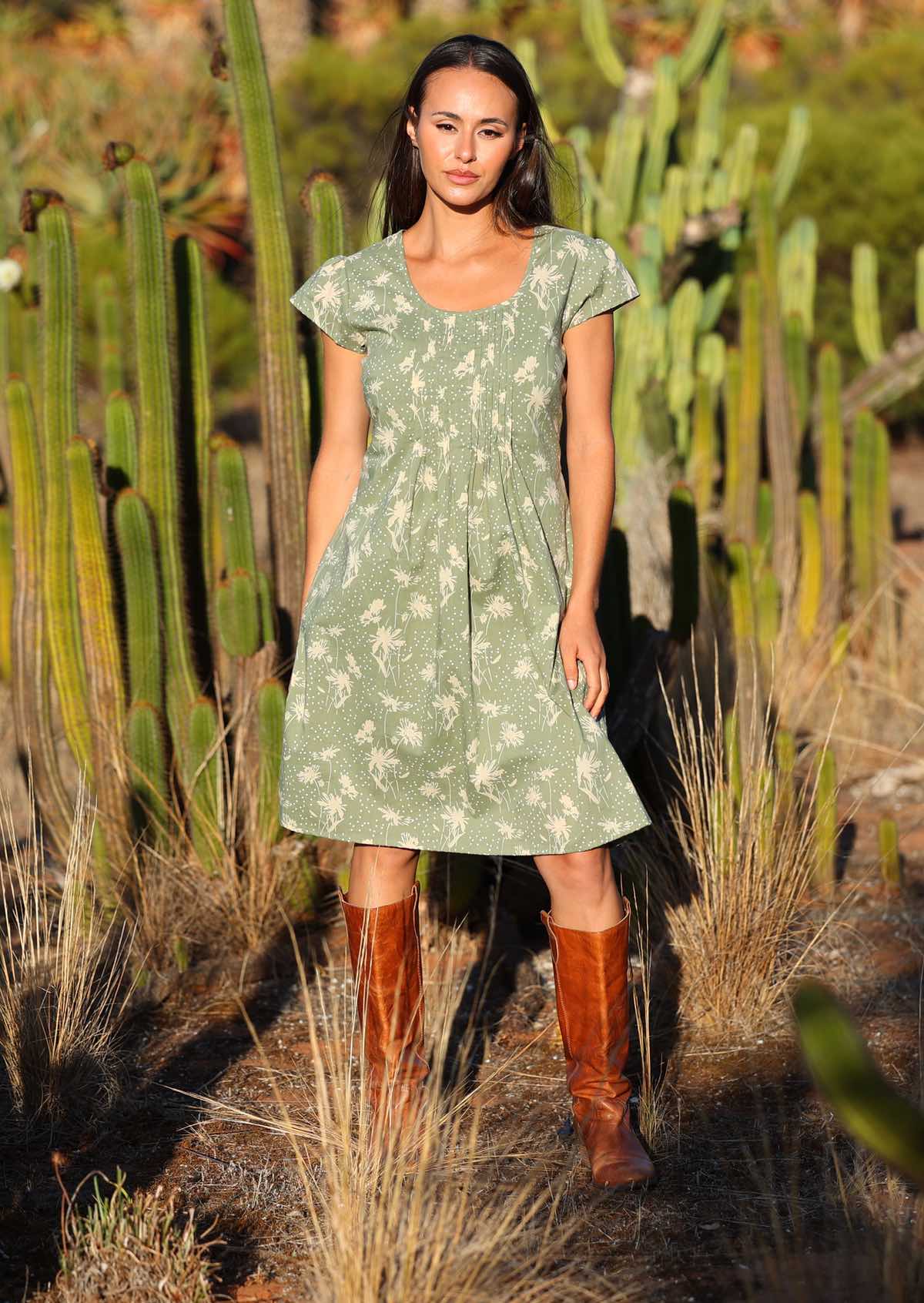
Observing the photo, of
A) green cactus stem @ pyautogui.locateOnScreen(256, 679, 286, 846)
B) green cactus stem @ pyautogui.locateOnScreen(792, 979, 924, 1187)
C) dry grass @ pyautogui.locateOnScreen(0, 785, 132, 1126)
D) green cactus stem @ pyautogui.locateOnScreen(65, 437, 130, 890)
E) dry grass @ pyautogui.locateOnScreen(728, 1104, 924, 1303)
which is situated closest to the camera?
green cactus stem @ pyautogui.locateOnScreen(792, 979, 924, 1187)

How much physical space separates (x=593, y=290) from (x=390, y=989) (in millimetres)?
1243

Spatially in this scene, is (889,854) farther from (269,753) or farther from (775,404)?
(775,404)

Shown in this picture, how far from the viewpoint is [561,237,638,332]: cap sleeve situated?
2.43m

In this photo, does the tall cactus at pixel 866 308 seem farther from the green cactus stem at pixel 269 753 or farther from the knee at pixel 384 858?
the knee at pixel 384 858

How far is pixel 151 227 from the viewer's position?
3.69 meters

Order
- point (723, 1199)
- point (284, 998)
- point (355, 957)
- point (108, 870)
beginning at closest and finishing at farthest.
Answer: point (723, 1199)
point (355, 957)
point (284, 998)
point (108, 870)

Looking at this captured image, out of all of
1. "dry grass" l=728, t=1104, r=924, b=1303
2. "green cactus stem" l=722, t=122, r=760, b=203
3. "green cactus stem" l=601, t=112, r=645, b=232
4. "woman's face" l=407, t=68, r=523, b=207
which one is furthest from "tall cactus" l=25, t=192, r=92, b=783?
"green cactus stem" l=722, t=122, r=760, b=203

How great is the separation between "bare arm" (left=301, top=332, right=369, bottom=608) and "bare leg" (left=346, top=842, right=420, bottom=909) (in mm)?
462

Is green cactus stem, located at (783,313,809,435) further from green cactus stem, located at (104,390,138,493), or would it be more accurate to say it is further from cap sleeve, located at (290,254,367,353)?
cap sleeve, located at (290,254,367,353)

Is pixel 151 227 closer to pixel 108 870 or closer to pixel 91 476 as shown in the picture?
pixel 91 476

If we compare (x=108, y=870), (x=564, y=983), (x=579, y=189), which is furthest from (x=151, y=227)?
(x=564, y=983)

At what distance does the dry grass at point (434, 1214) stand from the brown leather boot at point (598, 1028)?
88 mm

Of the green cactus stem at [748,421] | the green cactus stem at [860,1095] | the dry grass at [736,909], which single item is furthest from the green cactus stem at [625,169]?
the green cactus stem at [860,1095]

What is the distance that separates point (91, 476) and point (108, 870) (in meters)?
0.96
